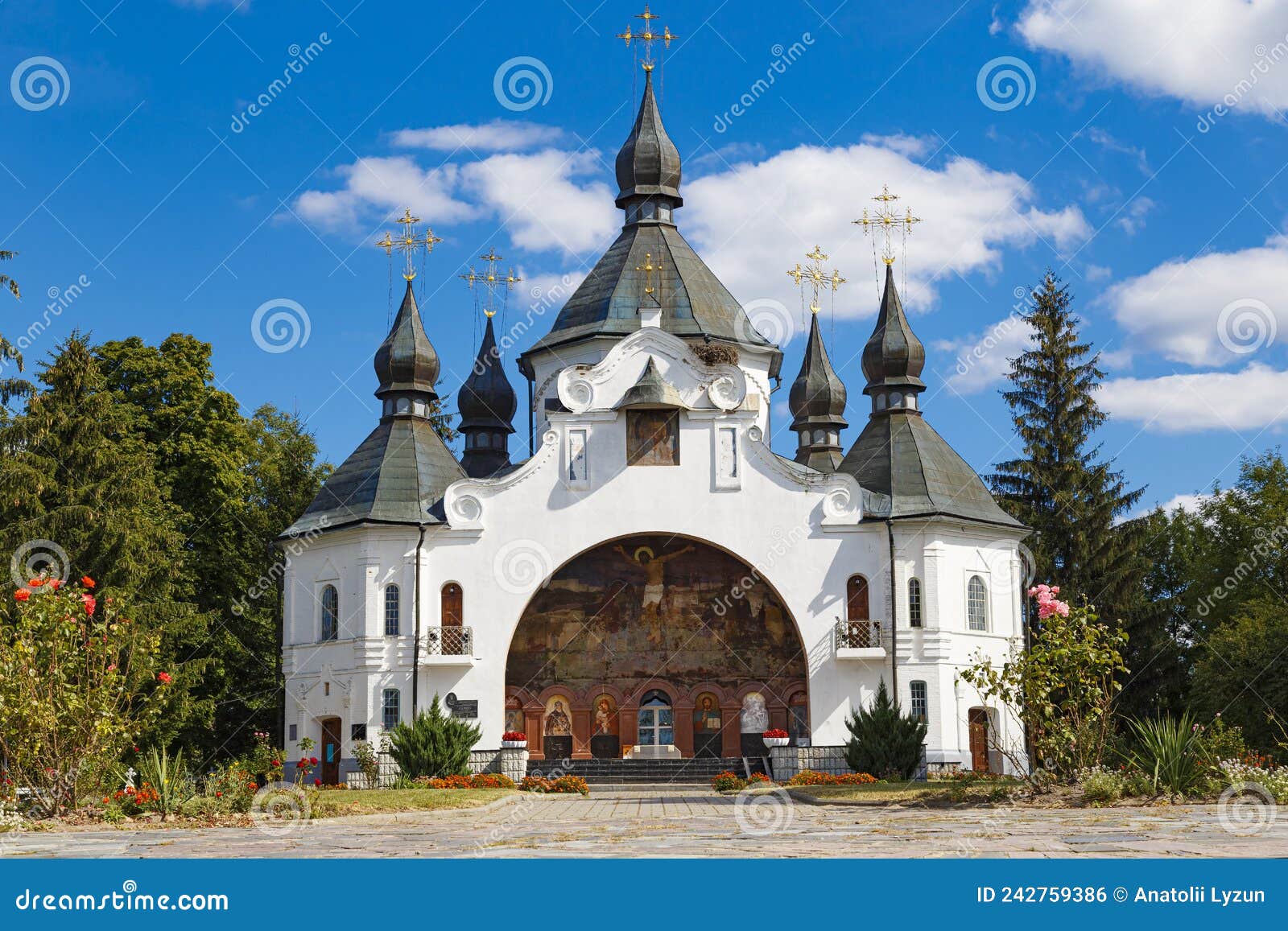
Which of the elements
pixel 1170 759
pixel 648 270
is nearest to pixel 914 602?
pixel 648 270

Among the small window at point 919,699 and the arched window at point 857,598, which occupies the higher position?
the arched window at point 857,598

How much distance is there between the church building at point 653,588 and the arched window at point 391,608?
0.05 metres

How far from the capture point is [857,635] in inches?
1550

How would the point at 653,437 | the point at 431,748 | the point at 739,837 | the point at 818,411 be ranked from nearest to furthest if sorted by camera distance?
1. the point at 739,837
2. the point at 431,748
3. the point at 653,437
4. the point at 818,411

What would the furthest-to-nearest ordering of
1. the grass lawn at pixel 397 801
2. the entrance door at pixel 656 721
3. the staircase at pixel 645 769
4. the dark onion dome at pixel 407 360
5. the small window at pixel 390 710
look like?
the dark onion dome at pixel 407 360 → the entrance door at pixel 656 721 → the small window at pixel 390 710 → the staircase at pixel 645 769 → the grass lawn at pixel 397 801

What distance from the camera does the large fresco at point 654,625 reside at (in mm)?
40469

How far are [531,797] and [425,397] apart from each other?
623 inches

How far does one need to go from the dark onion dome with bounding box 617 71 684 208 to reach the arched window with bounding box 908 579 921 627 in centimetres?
1549

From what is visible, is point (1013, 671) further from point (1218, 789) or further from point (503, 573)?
point (503, 573)

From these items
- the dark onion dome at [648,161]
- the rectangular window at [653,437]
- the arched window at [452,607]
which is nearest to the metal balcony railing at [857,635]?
the rectangular window at [653,437]

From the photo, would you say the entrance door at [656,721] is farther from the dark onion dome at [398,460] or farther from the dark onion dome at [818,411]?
the dark onion dome at [818,411]

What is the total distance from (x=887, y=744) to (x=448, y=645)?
1191cm

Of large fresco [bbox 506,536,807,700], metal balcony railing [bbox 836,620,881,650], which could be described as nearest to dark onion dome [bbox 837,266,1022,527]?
metal balcony railing [bbox 836,620,881,650]

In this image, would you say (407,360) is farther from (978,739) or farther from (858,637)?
(978,739)
